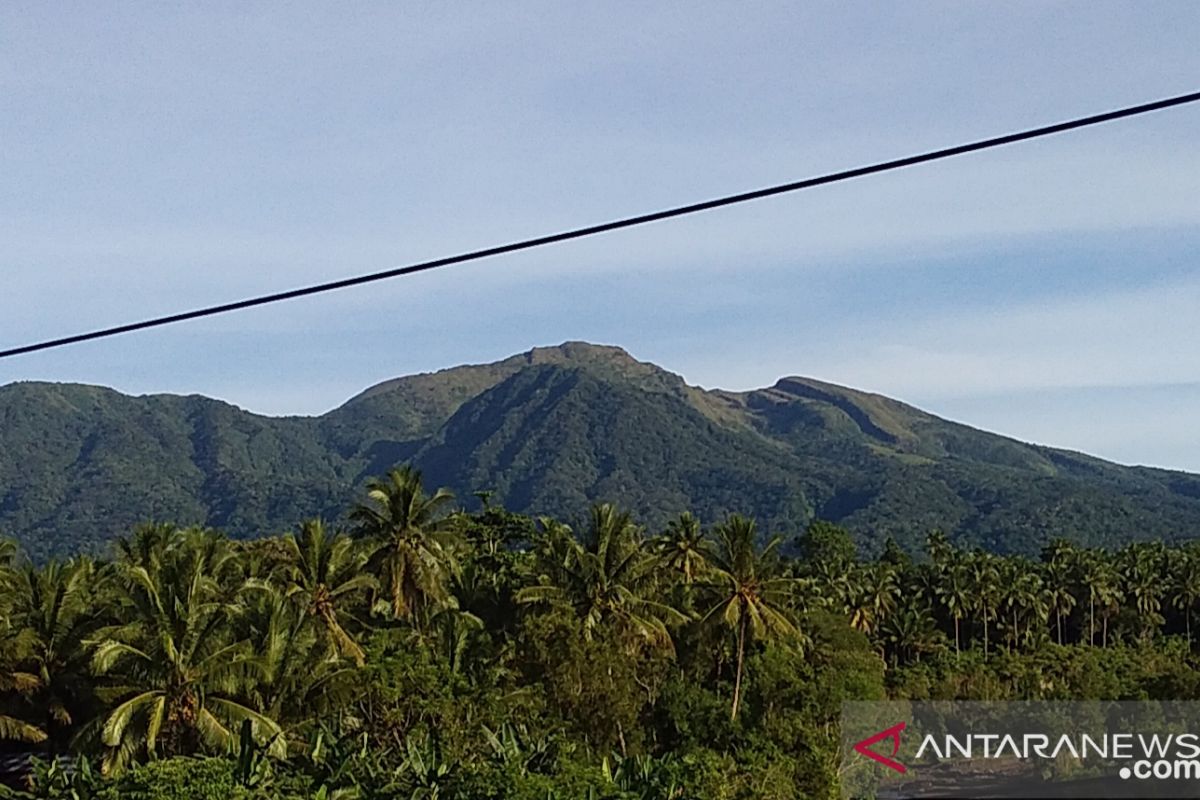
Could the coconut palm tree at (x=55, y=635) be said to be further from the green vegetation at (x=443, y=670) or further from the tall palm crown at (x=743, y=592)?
the tall palm crown at (x=743, y=592)

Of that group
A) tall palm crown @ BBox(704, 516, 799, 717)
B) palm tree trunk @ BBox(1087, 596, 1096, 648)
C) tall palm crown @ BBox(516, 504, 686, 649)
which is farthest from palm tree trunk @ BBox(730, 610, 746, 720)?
palm tree trunk @ BBox(1087, 596, 1096, 648)

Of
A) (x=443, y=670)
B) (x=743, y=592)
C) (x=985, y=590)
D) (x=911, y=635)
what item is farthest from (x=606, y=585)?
(x=985, y=590)

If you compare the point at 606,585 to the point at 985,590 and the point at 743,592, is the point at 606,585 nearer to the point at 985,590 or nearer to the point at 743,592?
the point at 743,592

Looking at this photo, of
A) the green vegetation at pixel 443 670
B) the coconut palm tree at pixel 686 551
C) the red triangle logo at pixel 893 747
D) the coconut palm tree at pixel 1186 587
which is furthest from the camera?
the coconut palm tree at pixel 1186 587

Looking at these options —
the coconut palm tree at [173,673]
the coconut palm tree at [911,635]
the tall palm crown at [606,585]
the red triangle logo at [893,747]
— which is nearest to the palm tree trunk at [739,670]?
the tall palm crown at [606,585]

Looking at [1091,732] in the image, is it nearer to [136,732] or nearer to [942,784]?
[942,784]

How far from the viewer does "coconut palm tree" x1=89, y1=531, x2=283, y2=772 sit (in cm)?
2552

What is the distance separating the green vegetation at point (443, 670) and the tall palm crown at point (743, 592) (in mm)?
79

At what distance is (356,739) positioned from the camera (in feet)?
95.0

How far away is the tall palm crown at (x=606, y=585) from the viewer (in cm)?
3606

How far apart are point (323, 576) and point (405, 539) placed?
3.20 metres

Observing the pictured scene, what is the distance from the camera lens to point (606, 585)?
36.5 m

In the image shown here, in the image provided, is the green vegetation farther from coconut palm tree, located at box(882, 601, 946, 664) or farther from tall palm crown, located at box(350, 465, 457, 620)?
coconut palm tree, located at box(882, 601, 946, 664)

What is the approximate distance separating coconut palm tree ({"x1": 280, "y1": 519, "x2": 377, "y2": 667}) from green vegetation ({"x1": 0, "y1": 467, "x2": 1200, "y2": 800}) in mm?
74
